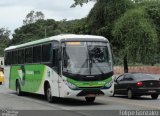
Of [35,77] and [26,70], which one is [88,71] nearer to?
[35,77]

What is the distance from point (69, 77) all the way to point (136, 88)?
5.22 meters

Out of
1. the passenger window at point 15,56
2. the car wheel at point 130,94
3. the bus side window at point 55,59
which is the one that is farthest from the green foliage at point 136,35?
the bus side window at point 55,59

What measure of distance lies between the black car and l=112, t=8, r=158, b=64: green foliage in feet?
46.5

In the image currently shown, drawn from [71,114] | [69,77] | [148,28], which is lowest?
[71,114]

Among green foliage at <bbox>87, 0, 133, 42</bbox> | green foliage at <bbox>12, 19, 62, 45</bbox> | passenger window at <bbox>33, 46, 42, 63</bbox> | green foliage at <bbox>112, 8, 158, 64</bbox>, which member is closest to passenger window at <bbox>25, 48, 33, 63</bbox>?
passenger window at <bbox>33, 46, 42, 63</bbox>

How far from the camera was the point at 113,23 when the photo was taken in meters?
39.3

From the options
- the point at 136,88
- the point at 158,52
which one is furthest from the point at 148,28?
the point at 136,88

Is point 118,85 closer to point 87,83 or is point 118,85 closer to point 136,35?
point 87,83

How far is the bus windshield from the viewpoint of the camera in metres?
19.0

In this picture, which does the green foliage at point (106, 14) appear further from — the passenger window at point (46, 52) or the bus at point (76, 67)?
the bus at point (76, 67)

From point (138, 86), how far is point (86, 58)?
4794 mm

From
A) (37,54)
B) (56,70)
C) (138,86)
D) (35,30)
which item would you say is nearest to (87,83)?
(56,70)

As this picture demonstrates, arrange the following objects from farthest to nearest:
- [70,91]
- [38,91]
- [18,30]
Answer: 1. [18,30]
2. [38,91]
3. [70,91]

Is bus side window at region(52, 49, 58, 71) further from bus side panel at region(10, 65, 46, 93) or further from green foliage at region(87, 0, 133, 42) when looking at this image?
green foliage at region(87, 0, 133, 42)
